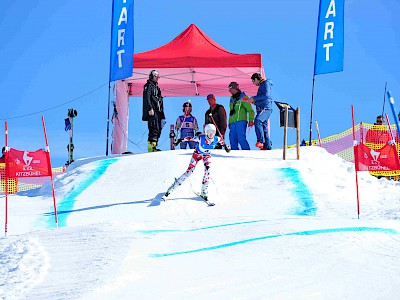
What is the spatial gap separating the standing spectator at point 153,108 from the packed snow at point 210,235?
93 cm

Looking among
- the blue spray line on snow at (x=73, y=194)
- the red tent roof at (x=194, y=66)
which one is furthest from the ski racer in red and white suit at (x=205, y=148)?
the red tent roof at (x=194, y=66)

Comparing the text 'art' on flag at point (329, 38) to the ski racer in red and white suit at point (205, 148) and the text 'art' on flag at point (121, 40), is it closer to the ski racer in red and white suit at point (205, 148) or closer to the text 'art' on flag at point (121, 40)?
the text 'art' on flag at point (121, 40)

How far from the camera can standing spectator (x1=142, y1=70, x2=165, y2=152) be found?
12.4 meters

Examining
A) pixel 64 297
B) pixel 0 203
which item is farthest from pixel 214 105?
pixel 64 297

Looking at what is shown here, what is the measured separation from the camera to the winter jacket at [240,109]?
12.3 m

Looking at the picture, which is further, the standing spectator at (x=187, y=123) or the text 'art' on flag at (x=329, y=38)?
the text 'art' on flag at (x=329, y=38)

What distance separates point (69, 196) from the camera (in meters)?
10.7

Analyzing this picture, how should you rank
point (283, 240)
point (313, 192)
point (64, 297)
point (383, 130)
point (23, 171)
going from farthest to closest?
point (383, 130) < point (313, 192) < point (23, 171) < point (283, 240) < point (64, 297)

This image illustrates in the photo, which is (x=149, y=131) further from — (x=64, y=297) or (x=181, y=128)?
(x=64, y=297)

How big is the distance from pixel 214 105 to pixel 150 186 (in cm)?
299

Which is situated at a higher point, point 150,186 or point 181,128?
point 181,128

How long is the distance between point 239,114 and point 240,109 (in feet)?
0.36

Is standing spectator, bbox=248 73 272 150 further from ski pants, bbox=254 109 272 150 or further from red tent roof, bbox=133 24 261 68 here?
red tent roof, bbox=133 24 261 68

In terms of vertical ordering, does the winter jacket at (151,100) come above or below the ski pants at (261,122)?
above
